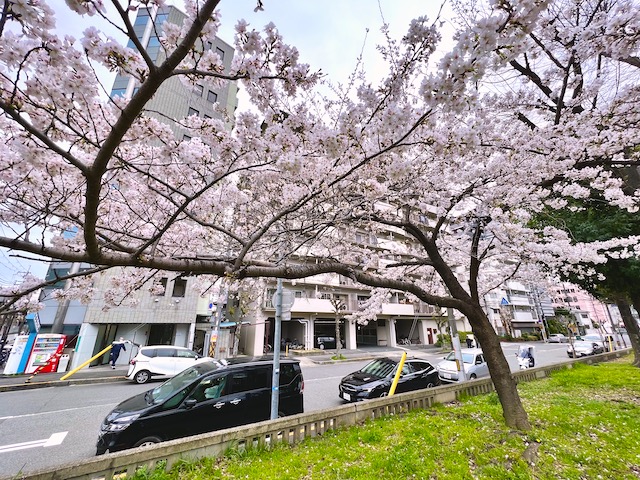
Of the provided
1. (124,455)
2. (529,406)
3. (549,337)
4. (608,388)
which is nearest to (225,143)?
(124,455)

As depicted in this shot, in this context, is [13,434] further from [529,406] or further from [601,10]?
[601,10]

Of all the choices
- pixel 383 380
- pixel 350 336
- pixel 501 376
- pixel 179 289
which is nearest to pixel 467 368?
pixel 383 380

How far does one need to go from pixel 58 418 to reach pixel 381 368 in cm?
856

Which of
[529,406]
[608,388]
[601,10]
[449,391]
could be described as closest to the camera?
[601,10]

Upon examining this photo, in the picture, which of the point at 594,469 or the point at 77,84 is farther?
the point at 594,469

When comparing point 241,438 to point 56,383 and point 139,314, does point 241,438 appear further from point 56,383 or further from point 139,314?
point 139,314

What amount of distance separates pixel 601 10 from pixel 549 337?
162 feet

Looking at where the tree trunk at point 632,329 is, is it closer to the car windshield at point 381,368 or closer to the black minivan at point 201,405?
the car windshield at point 381,368

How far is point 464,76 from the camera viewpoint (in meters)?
2.14

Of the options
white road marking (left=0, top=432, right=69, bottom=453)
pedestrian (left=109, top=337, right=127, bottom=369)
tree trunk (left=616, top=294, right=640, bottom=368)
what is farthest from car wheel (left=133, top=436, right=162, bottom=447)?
tree trunk (left=616, top=294, right=640, bottom=368)

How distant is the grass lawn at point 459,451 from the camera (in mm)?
3383

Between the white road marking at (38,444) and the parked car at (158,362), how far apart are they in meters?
5.01

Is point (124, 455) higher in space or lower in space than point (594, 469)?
higher

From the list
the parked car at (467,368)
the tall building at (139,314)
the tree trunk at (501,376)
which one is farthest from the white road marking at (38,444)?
the parked car at (467,368)
